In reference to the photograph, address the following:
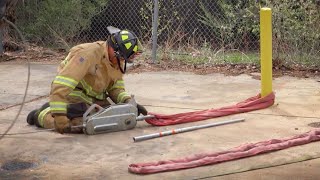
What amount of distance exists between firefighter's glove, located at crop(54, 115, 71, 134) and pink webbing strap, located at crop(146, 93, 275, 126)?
0.87 meters

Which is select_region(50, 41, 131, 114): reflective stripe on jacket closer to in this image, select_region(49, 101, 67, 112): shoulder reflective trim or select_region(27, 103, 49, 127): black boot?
select_region(49, 101, 67, 112): shoulder reflective trim

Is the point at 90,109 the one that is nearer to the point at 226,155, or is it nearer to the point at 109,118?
the point at 109,118

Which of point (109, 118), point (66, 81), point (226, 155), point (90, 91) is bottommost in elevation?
point (226, 155)

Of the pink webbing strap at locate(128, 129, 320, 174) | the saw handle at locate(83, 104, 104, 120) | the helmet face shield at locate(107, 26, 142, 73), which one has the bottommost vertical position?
the pink webbing strap at locate(128, 129, 320, 174)

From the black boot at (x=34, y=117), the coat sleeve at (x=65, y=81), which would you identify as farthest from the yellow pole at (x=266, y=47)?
the black boot at (x=34, y=117)

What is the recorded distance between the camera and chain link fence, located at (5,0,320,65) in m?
9.26

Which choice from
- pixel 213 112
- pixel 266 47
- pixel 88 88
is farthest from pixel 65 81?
pixel 266 47

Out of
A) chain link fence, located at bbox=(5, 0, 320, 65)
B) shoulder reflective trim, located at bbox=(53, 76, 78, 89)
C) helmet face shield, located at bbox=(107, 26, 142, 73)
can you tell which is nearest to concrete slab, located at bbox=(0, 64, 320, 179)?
shoulder reflective trim, located at bbox=(53, 76, 78, 89)

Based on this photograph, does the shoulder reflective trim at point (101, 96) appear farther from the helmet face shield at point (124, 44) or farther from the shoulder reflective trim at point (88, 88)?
the helmet face shield at point (124, 44)

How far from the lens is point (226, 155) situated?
4.52m

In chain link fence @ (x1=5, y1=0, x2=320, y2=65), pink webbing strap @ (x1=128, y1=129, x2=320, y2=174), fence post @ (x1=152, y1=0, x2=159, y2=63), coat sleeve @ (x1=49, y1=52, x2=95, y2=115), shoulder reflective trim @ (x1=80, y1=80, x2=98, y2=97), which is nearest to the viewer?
pink webbing strap @ (x1=128, y1=129, x2=320, y2=174)

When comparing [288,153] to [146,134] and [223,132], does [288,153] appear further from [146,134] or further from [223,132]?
[146,134]

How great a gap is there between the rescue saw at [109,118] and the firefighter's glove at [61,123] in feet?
0.47

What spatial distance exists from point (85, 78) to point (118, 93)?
51 centimetres
